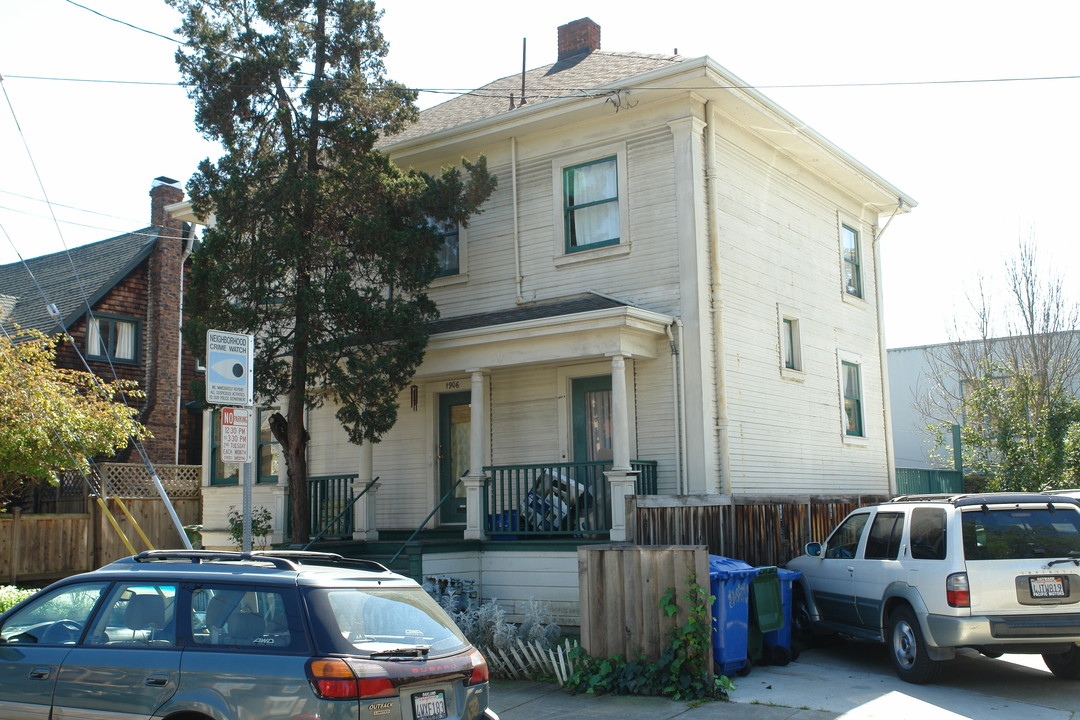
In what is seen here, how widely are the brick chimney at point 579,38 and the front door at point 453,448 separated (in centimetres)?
715

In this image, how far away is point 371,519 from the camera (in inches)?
579

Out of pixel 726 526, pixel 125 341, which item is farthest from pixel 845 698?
pixel 125 341

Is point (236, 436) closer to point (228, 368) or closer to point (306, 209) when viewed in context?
point (228, 368)

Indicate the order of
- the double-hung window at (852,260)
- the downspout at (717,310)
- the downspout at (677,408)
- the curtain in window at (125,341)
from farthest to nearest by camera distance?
the curtain in window at (125,341), the double-hung window at (852,260), the downspout at (717,310), the downspout at (677,408)

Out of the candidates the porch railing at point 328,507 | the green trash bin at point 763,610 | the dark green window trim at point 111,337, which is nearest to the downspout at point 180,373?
the dark green window trim at point 111,337

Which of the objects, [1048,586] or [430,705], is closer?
[430,705]

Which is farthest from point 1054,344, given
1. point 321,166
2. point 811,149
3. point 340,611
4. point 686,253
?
point 340,611

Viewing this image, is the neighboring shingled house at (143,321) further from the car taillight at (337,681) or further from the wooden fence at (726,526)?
the car taillight at (337,681)

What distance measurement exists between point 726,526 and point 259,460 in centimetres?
945

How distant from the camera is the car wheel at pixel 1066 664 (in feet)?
30.9

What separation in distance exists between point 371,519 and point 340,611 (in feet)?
31.3

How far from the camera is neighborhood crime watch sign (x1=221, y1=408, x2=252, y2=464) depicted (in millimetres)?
7785

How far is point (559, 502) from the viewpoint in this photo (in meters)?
12.7

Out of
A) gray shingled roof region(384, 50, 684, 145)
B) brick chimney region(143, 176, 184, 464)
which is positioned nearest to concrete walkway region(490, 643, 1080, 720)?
gray shingled roof region(384, 50, 684, 145)
